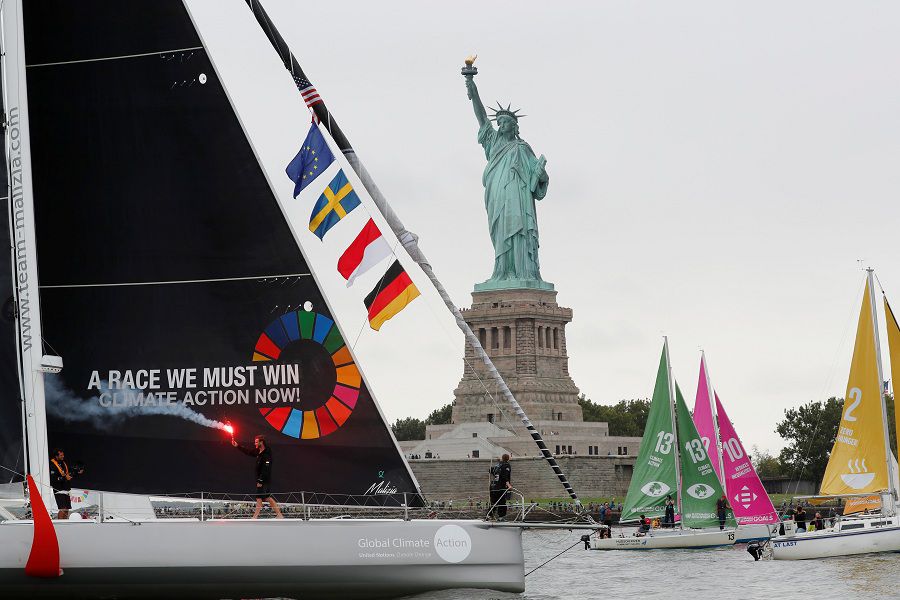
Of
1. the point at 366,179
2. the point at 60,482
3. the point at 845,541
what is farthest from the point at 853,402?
the point at 60,482

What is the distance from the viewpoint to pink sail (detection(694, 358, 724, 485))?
44.6 m

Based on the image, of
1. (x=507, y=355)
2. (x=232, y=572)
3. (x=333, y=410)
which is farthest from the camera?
(x=507, y=355)

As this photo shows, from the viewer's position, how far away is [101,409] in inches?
693

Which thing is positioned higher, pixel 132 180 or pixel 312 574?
A: pixel 132 180

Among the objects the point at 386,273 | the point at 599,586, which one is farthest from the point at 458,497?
the point at 386,273

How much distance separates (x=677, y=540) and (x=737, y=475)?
4.03 m

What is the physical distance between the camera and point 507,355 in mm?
82062

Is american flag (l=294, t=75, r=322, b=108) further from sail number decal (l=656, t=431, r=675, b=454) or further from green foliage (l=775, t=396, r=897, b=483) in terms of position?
green foliage (l=775, t=396, r=897, b=483)

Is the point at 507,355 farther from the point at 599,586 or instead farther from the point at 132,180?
the point at 132,180

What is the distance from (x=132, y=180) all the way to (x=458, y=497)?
5971cm

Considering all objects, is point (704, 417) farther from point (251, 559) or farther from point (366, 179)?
point (251, 559)

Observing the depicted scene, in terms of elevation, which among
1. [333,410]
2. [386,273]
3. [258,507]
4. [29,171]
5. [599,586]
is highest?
[29,171]

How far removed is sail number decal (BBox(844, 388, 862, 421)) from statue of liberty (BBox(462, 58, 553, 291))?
47346 millimetres

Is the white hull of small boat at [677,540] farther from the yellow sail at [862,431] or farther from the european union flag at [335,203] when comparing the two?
the european union flag at [335,203]
